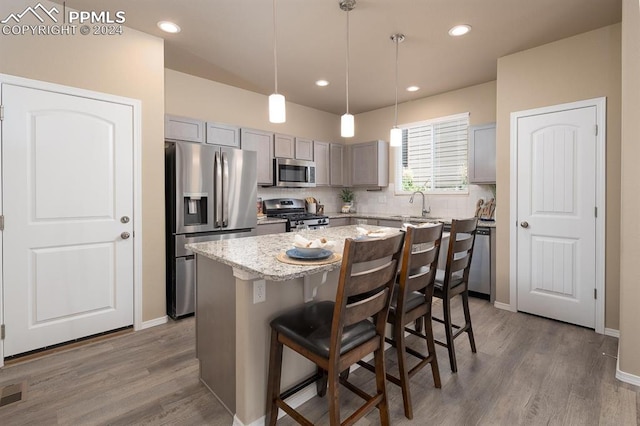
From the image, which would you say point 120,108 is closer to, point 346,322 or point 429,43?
point 346,322

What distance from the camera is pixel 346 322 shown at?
137 centimetres

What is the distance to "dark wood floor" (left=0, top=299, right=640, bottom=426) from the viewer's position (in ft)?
5.93

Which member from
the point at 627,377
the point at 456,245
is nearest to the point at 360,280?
the point at 456,245

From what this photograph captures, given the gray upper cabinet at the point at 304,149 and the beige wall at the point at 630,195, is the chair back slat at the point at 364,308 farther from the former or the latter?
the gray upper cabinet at the point at 304,149

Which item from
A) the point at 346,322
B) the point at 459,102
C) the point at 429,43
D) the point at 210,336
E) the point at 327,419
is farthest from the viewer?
the point at 459,102

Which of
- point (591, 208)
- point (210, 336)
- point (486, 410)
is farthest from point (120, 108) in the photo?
point (591, 208)

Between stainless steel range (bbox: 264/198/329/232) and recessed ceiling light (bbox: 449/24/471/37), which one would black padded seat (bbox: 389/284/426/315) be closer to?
recessed ceiling light (bbox: 449/24/471/37)

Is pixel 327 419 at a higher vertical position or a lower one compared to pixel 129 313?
lower

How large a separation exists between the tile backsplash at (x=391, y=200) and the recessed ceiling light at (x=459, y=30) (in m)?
2.07

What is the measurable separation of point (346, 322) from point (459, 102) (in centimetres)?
418

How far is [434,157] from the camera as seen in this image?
489 cm

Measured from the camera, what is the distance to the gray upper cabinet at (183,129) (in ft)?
11.7

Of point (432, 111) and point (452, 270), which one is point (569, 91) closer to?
point (432, 111)

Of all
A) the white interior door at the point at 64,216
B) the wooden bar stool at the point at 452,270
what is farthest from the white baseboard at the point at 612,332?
the white interior door at the point at 64,216
